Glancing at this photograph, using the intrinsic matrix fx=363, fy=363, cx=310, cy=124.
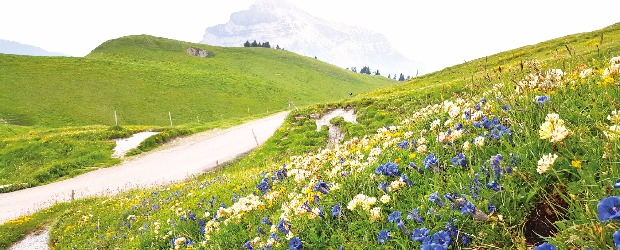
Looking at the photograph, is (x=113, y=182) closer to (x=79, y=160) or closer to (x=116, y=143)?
(x=79, y=160)

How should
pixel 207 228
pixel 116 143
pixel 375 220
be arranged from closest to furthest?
1. pixel 375 220
2. pixel 207 228
3. pixel 116 143

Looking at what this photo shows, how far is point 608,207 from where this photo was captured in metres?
1.61

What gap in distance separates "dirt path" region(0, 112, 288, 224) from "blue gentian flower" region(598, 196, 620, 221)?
19999mm

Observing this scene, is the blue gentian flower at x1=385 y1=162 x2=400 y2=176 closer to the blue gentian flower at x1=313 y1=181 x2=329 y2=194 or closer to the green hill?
the blue gentian flower at x1=313 y1=181 x2=329 y2=194

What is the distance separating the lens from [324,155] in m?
7.66

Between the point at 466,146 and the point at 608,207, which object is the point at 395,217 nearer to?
the point at 466,146

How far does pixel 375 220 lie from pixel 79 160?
116 feet

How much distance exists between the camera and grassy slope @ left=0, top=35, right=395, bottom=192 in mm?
33906

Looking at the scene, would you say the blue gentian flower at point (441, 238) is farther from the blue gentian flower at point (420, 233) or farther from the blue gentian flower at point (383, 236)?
the blue gentian flower at point (383, 236)

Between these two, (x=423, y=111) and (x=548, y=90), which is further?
(x=423, y=111)

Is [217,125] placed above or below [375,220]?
below

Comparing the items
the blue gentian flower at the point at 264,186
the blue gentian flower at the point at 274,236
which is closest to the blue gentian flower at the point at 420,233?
the blue gentian flower at the point at 274,236

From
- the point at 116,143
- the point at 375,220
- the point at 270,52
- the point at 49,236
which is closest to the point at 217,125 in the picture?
the point at 116,143

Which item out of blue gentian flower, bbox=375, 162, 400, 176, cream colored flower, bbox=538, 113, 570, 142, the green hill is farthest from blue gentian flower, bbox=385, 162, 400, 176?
the green hill
